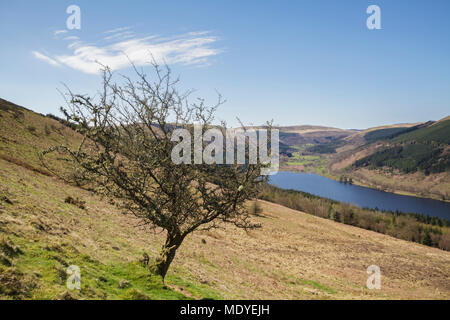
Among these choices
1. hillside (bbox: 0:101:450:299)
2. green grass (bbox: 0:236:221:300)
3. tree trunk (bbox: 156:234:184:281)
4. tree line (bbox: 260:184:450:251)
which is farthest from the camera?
tree line (bbox: 260:184:450:251)

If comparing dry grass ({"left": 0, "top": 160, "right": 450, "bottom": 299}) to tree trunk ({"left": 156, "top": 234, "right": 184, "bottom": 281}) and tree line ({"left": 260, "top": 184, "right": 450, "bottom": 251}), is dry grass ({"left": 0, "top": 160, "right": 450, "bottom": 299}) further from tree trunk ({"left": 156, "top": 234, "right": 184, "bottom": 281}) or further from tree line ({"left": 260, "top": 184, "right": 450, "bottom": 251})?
tree line ({"left": 260, "top": 184, "right": 450, "bottom": 251})

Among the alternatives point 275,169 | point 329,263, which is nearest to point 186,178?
point 275,169

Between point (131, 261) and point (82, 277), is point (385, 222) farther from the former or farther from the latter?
point (82, 277)

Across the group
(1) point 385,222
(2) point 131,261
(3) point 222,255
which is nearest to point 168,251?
(2) point 131,261

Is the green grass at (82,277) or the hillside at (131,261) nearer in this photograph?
the green grass at (82,277)

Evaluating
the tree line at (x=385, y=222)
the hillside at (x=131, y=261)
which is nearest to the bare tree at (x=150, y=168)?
the hillside at (x=131, y=261)

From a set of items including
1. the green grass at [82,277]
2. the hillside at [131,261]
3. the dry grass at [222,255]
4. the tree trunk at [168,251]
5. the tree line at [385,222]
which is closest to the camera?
the green grass at [82,277]

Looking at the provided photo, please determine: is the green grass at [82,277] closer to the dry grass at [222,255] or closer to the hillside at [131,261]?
the hillside at [131,261]

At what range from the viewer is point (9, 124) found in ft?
183

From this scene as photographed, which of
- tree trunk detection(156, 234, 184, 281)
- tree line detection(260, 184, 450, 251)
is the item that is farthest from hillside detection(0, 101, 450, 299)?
tree line detection(260, 184, 450, 251)

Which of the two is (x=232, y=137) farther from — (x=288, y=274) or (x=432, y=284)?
(x=432, y=284)

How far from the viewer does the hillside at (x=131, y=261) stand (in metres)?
8.64

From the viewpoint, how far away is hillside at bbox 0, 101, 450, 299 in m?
8.64
